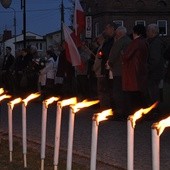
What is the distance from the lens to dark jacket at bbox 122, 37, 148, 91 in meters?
11.1

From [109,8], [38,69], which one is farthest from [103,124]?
[109,8]

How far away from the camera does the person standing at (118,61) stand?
11.6 meters

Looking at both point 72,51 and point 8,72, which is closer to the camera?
point 72,51

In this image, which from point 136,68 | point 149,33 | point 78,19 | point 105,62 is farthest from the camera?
point 78,19

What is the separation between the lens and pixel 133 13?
7438 cm

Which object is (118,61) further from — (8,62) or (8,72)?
(8,62)

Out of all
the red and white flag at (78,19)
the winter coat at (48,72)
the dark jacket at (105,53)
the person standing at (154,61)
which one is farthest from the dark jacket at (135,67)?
the winter coat at (48,72)

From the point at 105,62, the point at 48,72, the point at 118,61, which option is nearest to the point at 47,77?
the point at 48,72

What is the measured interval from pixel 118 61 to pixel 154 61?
0.73 meters

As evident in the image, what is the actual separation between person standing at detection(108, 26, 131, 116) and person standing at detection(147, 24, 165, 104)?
48cm

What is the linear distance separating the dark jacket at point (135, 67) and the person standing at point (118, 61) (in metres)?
0.41

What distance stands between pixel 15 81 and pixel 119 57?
8.52 meters

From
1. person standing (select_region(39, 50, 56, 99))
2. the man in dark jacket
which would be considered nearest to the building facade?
the man in dark jacket

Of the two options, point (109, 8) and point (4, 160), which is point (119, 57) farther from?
point (109, 8)
